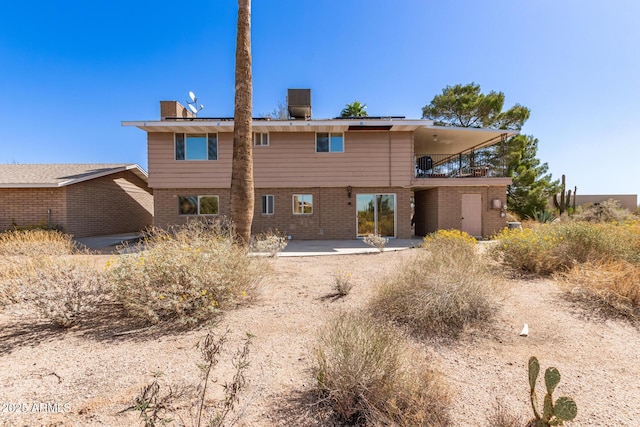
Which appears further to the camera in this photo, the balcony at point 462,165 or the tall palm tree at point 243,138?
the balcony at point 462,165

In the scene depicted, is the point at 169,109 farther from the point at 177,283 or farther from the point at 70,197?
the point at 177,283

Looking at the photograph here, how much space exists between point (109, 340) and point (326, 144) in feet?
38.4

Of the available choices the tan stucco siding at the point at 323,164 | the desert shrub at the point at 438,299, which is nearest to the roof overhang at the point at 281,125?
the tan stucco siding at the point at 323,164

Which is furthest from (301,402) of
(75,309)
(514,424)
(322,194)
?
(322,194)

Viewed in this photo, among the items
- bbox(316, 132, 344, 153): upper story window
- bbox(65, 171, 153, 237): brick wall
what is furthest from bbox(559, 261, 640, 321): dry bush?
bbox(65, 171, 153, 237): brick wall

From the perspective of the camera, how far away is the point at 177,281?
3.81 meters

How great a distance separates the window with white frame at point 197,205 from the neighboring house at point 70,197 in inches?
212

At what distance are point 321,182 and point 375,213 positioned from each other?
3119 millimetres

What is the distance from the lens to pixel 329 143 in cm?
1352

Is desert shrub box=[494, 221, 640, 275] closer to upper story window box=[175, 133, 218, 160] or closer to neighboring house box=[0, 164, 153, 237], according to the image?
upper story window box=[175, 133, 218, 160]

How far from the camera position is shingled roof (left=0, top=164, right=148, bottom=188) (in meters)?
13.1

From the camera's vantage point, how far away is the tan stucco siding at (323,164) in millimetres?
13336

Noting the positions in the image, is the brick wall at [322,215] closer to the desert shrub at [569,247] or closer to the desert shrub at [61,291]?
the desert shrub at [569,247]

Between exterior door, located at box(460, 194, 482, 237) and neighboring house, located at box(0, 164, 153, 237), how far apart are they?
19246 mm
